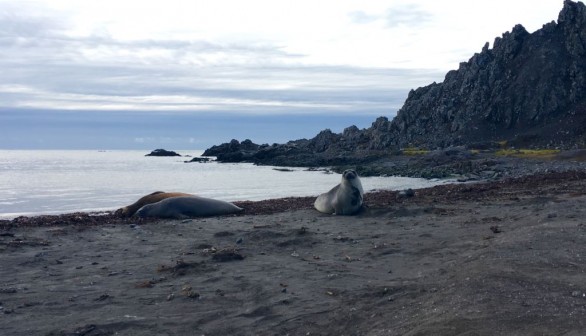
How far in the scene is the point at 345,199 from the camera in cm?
1766

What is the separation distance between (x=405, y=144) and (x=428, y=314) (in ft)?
226

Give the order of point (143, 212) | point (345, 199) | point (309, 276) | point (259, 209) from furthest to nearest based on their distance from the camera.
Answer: point (259, 209)
point (143, 212)
point (345, 199)
point (309, 276)

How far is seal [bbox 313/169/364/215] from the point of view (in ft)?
57.5

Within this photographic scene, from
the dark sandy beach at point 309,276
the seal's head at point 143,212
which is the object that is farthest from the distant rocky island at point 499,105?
the dark sandy beach at point 309,276

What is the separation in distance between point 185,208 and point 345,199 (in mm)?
4640

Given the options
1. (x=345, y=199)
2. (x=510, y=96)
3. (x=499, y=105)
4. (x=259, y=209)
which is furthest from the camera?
(x=510, y=96)

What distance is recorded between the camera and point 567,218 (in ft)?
41.0

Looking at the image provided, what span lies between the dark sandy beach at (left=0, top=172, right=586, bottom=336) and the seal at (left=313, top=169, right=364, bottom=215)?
1.24 meters

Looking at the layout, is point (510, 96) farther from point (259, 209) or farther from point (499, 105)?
point (259, 209)

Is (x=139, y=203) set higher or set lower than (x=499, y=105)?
lower

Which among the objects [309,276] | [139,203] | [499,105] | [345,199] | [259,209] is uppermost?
[499,105]

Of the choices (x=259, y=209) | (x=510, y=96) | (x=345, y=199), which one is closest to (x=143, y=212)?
(x=259, y=209)

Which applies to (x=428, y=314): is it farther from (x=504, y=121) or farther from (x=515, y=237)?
(x=504, y=121)

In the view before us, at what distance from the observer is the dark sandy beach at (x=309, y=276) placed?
23.3ft
